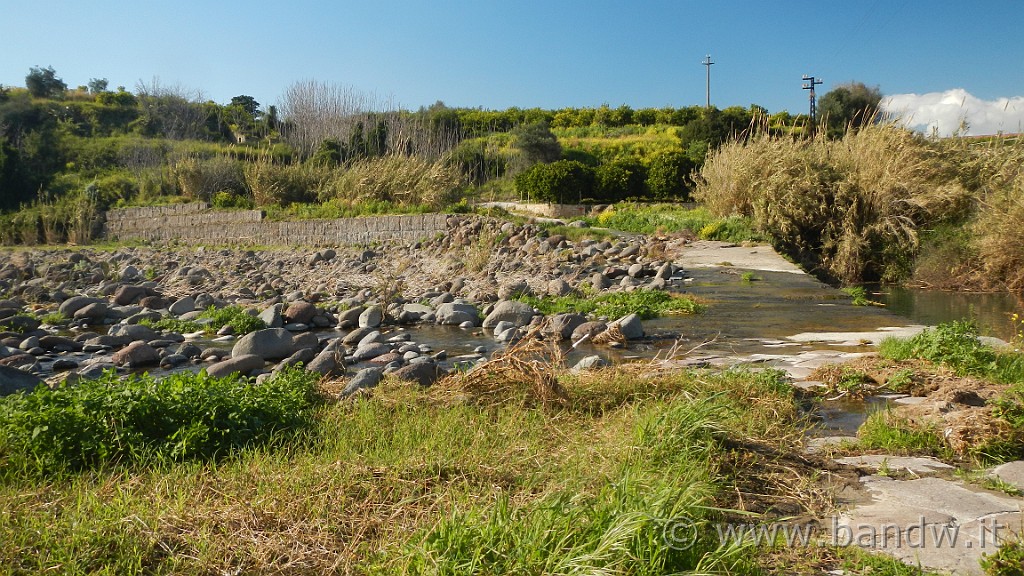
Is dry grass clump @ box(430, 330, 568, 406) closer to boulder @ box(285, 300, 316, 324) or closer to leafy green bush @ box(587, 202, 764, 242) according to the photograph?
boulder @ box(285, 300, 316, 324)

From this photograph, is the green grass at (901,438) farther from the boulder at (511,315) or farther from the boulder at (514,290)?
the boulder at (514,290)

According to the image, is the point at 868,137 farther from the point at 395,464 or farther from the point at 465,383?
the point at 395,464

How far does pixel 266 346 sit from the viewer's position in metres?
7.42

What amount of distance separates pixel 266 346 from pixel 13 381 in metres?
2.45

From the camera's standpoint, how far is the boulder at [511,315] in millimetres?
9078

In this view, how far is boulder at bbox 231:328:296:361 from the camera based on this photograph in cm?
733

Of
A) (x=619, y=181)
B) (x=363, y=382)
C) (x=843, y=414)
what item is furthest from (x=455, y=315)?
(x=619, y=181)

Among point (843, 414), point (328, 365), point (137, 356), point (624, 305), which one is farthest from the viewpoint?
point (624, 305)

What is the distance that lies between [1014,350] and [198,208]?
22412 mm

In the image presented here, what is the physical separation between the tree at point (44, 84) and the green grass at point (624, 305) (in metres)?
46.9

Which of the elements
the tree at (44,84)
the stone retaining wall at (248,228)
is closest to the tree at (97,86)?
the tree at (44,84)

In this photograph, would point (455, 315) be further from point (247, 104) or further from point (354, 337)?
point (247, 104)

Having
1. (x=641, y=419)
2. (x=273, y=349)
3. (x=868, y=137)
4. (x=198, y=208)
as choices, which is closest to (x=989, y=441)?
(x=641, y=419)

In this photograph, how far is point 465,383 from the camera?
4465mm
